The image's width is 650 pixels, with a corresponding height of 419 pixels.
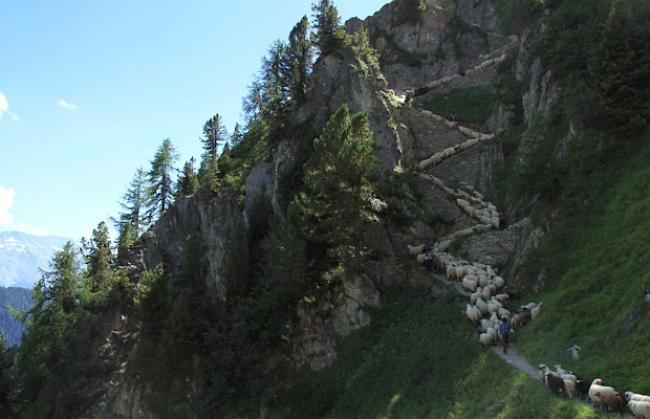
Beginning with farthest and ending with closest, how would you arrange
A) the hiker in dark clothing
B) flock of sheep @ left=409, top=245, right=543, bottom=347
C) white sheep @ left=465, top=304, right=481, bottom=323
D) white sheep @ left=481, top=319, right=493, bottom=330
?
white sheep @ left=465, top=304, right=481, bottom=323 → white sheep @ left=481, top=319, right=493, bottom=330 → flock of sheep @ left=409, top=245, right=543, bottom=347 → the hiker in dark clothing

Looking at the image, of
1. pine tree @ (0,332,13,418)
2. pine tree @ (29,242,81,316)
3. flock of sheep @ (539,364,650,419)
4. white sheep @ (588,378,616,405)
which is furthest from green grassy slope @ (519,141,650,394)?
pine tree @ (0,332,13,418)

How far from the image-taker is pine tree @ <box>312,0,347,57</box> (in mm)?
52031

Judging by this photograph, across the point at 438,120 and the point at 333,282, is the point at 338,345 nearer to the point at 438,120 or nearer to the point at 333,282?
the point at 333,282

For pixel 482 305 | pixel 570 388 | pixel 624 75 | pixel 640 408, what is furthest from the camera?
pixel 624 75

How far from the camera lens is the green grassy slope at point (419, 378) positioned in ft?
64.7

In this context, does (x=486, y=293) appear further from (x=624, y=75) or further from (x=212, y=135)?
(x=212, y=135)

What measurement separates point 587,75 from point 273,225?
24.1 meters

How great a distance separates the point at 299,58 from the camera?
56156 mm

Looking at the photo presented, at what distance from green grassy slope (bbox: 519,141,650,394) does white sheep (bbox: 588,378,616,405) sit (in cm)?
56

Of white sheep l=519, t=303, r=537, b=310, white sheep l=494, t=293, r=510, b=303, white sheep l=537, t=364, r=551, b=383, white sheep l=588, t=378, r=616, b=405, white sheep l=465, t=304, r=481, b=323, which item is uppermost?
white sheep l=494, t=293, r=510, b=303

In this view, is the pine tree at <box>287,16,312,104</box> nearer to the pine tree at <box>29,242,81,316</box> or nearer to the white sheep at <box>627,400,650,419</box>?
the pine tree at <box>29,242,81,316</box>

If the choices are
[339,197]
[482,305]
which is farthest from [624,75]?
[339,197]

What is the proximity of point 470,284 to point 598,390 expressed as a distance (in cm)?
1526

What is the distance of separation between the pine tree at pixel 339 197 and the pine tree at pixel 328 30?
19.8 metres
